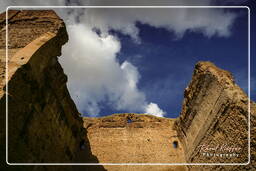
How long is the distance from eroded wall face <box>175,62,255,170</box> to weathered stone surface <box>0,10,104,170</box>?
5.31 m

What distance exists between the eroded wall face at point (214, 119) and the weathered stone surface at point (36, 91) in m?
5.31

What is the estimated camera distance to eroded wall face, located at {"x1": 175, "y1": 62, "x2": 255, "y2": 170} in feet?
22.6

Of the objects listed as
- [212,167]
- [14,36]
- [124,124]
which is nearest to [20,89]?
[14,36]

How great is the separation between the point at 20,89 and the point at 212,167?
264 inches

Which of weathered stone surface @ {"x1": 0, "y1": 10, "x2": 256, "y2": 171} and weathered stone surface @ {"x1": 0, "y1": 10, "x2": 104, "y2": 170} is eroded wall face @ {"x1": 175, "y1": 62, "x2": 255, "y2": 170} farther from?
weathered stone surface @ {"x1": 0, "y1": 10, "x2": 104, "y2": 170}

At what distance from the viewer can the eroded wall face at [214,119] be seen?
22.6ft

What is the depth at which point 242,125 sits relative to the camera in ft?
22.0

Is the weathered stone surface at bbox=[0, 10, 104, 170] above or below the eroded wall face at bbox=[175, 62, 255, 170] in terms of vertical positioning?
below

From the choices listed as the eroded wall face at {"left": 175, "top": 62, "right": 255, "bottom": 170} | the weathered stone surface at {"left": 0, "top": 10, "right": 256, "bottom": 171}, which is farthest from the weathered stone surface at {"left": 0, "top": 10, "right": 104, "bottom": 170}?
the eroded wall face at {"left": 175, "top": 62, "right": 255, "bottom": 170}

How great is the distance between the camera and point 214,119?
842 cm

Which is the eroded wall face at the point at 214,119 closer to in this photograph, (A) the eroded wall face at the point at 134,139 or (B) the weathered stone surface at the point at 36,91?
(A) the eroded wall face at the point at 134,139

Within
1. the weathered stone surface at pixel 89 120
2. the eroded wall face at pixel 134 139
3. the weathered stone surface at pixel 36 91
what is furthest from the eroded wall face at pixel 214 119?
the weathered stone surface at pixel 36 91

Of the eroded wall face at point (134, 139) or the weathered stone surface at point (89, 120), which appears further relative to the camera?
the eroded wall face at point (134, 139)

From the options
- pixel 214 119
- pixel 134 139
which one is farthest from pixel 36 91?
pixel 134 139
